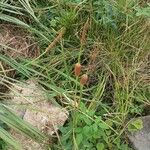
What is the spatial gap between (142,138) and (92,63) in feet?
1.59

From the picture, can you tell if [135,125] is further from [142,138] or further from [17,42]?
[17,42]

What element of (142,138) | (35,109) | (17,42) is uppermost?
(17,42)

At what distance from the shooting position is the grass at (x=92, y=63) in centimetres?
204

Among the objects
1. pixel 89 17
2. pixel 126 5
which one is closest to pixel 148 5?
pixel 126 5

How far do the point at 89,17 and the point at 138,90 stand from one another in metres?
0.53

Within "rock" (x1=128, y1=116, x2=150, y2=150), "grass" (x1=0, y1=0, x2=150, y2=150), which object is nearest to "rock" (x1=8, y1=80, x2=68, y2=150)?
"grass" (x1=0, y1=0, x2=150, y2=150)

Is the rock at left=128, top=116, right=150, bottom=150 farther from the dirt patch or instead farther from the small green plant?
the dirt patch

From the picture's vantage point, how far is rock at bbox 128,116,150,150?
2053 millimetres

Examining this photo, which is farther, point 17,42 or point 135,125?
point 17,42

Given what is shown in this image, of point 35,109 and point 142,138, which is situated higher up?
point 35,109

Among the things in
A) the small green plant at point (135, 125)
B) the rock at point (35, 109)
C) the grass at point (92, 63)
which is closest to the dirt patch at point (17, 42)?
the grass at point (92, 63)

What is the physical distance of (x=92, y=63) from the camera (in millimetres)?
2289

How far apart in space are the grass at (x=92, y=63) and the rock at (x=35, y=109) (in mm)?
47

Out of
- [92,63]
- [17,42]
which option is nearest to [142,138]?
[92,63]
